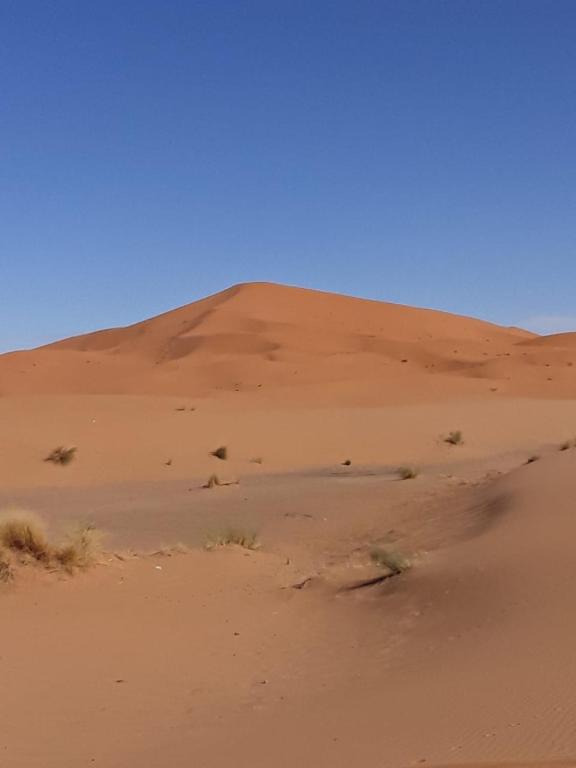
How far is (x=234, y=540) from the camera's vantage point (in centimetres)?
1357

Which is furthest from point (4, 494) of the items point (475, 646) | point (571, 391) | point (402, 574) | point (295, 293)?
point (295, 293)

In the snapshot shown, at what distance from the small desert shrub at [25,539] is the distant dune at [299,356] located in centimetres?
3203

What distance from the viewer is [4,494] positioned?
21.7 metres

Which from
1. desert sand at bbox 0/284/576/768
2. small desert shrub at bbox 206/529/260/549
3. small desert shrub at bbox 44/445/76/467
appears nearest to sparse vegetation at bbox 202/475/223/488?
desert sand at bbox 0/284/576/768

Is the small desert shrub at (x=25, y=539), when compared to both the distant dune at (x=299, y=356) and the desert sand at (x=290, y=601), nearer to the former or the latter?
the desert sand at (x=290, y=601)

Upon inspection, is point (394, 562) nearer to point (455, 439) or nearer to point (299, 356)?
point (455, 439)

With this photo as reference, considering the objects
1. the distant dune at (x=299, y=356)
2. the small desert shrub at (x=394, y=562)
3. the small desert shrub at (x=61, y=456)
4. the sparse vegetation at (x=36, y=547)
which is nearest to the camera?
the sparse vegetation at (x=36, y=547)

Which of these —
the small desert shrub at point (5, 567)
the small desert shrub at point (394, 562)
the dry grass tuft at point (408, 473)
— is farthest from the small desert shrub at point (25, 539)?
the dry grass tuft at point (408, 473)

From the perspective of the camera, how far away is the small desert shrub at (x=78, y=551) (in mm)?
10867

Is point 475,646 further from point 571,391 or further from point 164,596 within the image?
point 571,391

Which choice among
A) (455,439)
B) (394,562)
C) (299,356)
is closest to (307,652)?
(394,562)

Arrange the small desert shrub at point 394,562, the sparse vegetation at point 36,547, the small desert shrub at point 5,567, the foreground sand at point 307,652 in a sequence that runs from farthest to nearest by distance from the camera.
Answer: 1. the small desert shrub at point 394,562
2. the sparse vegetation at point 36,547
3. the small desert shrub at point 5,567
4. the foreground sand at point 307,652

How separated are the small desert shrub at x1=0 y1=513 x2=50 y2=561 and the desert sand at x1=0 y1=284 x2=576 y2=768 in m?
0.30

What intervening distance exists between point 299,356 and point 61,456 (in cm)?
3950
